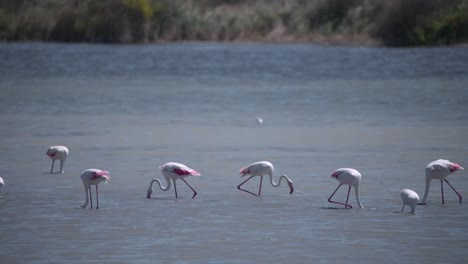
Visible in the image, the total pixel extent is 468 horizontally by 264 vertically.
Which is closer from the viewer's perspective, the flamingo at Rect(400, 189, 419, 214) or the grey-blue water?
the grey-blue water

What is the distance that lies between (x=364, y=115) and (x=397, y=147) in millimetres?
6969

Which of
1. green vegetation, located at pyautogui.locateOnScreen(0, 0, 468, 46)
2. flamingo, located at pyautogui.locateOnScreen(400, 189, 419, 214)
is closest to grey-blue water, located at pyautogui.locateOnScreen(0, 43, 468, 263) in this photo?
flamingo, located at pyautogui.locateOnScreen(400, 189, 419, 214)

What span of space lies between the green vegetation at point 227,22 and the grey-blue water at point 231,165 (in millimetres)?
23604

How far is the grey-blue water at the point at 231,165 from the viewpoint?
10.7 m

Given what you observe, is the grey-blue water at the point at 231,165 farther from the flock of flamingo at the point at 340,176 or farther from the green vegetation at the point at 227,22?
the green vegetation at the point at 227,22

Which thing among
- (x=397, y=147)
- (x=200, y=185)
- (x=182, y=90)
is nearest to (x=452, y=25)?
(x=182, y=90)

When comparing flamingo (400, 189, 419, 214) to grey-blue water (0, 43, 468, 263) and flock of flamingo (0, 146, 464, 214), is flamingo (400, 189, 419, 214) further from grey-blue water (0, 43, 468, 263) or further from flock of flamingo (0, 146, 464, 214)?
grey-blue water (0, 43, 468, 263)

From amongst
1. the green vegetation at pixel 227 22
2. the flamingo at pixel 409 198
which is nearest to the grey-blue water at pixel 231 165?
the flamingo at pixel 409 198

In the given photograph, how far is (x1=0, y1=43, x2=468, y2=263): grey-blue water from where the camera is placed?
10.7 m

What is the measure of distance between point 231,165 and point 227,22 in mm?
58121

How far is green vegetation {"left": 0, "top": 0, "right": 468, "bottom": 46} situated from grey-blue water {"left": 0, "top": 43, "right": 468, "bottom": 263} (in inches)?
929

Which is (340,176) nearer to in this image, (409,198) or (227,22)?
(409,198)

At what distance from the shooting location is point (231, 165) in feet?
53.3

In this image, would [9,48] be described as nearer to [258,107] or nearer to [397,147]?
[258,107]
